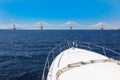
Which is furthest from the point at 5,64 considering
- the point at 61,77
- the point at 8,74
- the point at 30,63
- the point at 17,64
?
the point at 61,77

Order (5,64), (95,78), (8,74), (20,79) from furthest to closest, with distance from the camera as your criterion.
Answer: (5,64) < (8,74) < (20,79) < (95,78)

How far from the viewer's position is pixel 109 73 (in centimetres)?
972

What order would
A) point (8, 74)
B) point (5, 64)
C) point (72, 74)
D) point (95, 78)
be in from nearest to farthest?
1. point (95, 78)
2. point (72, 74)
3. point (8, 74)
4. point (5, 64)

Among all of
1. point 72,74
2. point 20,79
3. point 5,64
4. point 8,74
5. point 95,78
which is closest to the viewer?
point 95,78

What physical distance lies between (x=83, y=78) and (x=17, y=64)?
1916cm

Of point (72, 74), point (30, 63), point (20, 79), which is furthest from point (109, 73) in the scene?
point (30, 63)

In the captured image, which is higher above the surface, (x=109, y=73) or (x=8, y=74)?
(x=109, y=73)

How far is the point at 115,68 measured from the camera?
34.4 ft

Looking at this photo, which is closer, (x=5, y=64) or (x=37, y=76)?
(x=37, y=76)

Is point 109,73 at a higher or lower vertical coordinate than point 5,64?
higher

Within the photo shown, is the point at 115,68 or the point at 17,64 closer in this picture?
the point at 115,68

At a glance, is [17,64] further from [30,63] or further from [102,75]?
[102,75]

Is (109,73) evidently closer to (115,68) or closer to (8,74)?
(115,68)

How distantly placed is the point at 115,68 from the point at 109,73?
95cm
